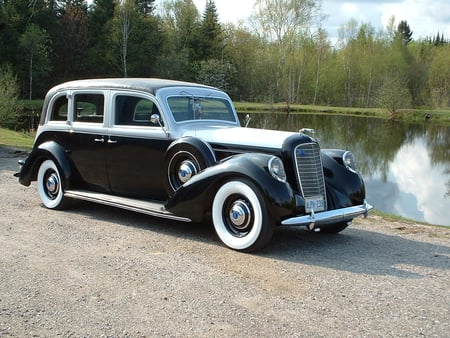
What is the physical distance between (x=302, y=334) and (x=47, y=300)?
86.6 inches

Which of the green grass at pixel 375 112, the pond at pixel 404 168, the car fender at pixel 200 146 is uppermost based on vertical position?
the green grass at pixel 375 112

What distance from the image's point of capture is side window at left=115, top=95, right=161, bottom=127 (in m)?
7.04

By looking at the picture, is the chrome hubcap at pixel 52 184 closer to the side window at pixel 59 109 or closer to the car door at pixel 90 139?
the car door at pixel 90 139

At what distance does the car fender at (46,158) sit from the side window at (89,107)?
1.95ft

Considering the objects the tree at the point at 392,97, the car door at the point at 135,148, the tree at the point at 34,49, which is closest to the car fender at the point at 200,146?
the car door at the point at 135,148

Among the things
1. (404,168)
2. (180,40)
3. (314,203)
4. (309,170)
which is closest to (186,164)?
(309,170)

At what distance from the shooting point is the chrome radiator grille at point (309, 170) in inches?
237

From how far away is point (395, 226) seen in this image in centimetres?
791

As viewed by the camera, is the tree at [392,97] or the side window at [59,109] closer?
the side window at [59,109]

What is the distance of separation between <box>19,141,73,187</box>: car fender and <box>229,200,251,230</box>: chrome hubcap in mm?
3091

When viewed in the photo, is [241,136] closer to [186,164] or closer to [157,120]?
[186,164]

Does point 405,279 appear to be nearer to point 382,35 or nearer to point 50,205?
point 50,205

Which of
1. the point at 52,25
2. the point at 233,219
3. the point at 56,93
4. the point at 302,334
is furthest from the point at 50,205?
the point at 52,25

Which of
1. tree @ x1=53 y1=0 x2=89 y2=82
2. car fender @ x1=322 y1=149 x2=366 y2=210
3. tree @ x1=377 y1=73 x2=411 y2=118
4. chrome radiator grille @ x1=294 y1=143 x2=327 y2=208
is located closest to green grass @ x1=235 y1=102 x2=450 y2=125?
tree @ x1=377 y1=73 x2=411 y2=118
